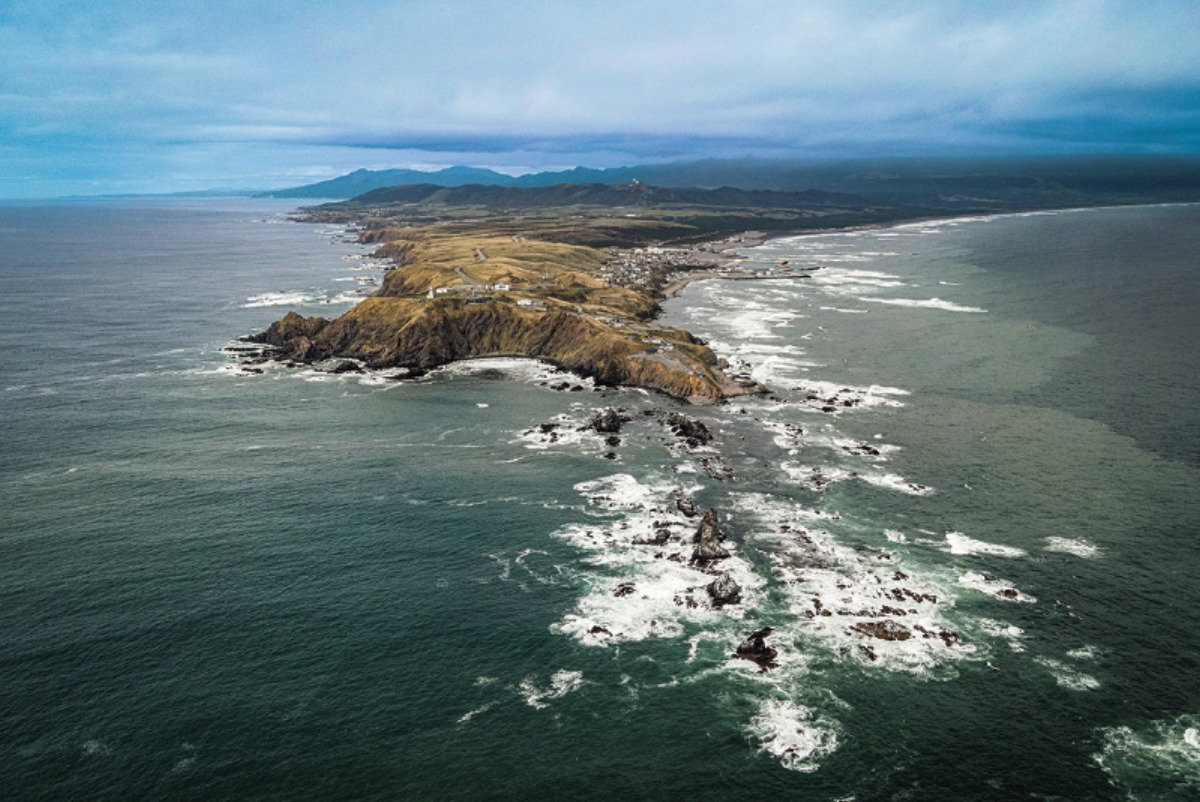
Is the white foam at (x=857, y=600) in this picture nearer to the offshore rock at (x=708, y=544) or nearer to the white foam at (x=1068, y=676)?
the offshore rock at (x=708, y=544)

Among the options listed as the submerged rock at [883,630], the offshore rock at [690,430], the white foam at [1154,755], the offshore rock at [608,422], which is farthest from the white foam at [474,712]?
the offshore rock at [608,422]

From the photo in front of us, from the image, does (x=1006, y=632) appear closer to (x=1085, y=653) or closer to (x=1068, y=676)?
(x=1085, y=653)

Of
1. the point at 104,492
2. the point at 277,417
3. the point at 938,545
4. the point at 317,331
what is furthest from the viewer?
the point at 317,331

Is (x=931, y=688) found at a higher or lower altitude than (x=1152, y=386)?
lower

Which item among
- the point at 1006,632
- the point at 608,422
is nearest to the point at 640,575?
the point at 1006,632

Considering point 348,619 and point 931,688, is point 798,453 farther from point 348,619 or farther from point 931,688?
point 348,619

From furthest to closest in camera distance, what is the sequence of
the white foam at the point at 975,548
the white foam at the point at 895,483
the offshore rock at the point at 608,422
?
1. the offshore rock at the point at 608,422
2. the white foam at the point at 895,483
3. the white foam at the point at 975,548

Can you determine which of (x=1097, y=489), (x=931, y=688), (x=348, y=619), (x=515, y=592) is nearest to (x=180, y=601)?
(x=348, y=619)
